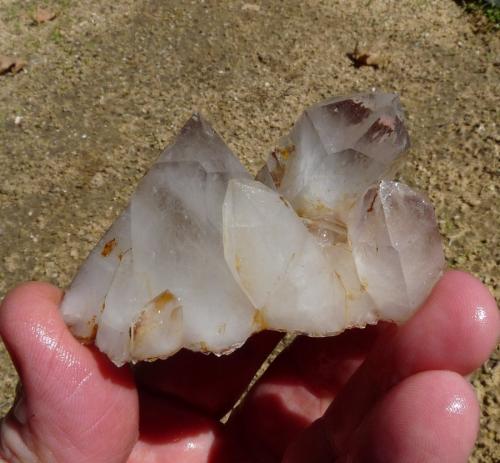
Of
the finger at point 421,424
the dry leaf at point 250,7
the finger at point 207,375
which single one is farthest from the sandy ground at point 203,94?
the finger at point 421,424

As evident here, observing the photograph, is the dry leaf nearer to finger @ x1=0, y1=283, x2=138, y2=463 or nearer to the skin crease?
the skin crease

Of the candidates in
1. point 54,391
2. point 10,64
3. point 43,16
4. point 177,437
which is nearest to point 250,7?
point 43,16

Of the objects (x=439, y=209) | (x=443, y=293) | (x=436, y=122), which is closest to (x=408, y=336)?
(x=443, y=293)

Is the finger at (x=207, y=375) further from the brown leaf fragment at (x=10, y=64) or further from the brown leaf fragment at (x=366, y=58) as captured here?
the brown leaf fragment at (x=10, y=64)

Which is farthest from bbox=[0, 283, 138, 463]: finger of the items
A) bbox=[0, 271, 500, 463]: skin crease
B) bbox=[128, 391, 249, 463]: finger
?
bbox=[128, 391, 249, 463]: finger

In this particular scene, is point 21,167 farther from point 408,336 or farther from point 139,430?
point 408,336
